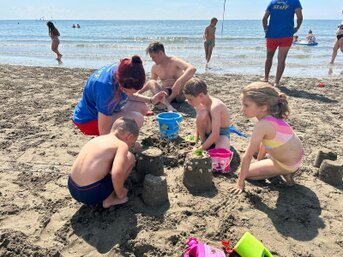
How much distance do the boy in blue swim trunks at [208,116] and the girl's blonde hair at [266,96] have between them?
0.72 m

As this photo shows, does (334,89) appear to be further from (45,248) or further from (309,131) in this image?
(45,248)

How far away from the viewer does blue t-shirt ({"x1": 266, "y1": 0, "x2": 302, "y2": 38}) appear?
22.6 ft

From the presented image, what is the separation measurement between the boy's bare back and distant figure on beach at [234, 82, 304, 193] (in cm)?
118

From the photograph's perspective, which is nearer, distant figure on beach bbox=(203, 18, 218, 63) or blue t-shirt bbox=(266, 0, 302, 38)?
blue t-shirt bbox=(266, 0, 302, 38)

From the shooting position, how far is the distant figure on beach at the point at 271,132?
2928mm

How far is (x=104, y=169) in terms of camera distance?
2.62m

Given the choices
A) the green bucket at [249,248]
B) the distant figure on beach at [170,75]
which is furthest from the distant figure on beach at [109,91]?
the distant figure on beach at [170,75]

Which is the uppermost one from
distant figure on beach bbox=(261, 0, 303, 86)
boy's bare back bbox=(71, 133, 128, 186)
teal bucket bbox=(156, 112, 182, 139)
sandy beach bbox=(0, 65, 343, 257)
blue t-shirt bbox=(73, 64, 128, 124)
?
distant figure on beach bbox=(261, 0, 303, 86)

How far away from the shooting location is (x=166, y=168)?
11.6 ft

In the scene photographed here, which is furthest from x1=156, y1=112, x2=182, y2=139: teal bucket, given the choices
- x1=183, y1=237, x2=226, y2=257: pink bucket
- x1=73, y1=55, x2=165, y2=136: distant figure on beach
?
x1=183, y1=237, x2=226, y2=257: pink bucket

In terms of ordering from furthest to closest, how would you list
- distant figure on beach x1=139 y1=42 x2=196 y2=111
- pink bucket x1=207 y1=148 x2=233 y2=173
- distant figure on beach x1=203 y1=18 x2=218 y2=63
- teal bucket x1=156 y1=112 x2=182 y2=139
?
1. distant figure on beach x1=203 y1=18 x2=218 y2=63
2. distant figure on beach x1=139 y1=42 x2=196 y2=111
3. teal bucket x1=156 y1=112 x2=182 y2=139
4. pink bucket x1=207 y1=148 x2=233 y2=173

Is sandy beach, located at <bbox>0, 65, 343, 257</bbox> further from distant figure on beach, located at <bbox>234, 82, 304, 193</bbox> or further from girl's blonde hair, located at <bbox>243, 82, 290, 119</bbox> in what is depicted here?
girl's blonde hair, located at <bbox>243, 82, 290, 119</bbox>

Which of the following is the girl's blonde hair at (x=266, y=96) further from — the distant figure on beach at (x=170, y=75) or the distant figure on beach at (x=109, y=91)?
the distant figure on beach at (x=170, y=75)

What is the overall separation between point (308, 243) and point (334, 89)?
18.9 feet
